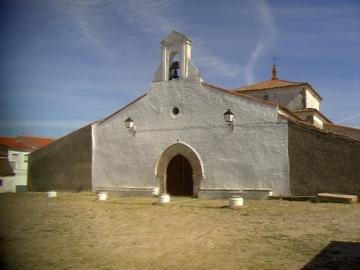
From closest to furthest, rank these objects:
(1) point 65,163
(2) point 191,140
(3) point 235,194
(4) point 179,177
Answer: (3) point 235,194
(2) point 191,140
(4) point 179,177
(1) point 65,163

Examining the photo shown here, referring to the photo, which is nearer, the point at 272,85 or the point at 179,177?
the point at 179,177

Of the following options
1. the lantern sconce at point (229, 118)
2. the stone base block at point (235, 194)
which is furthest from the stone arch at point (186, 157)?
the lantern sconce at point (229, 118)

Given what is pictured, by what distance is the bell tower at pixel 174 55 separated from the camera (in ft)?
51.9

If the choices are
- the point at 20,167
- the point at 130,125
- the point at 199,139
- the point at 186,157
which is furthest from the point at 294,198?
the point at 20,167

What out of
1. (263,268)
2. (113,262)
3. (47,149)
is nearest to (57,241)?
(113,262)

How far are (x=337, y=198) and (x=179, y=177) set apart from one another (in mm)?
6346

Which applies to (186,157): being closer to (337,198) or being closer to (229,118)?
(229,118)

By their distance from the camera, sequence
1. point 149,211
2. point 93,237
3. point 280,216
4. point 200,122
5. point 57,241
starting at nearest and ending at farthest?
1. point 57,241
2. point 93,237
3. point 280,216
4. point 149,211
5. point 200,122

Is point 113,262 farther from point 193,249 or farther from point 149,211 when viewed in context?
point 149,211

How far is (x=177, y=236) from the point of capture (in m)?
7.45

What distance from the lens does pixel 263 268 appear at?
17.0 feet

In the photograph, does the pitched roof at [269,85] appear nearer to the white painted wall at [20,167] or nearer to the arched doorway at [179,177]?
the arched doorway at [179,177]

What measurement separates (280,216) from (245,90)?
46.4 ft

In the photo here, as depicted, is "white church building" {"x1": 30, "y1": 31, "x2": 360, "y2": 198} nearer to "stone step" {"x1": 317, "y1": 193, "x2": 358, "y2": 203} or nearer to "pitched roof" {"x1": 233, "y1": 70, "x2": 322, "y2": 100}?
"stone step" {"x1": 317, "y1": 193, "x2": 358, "y2": 203}
